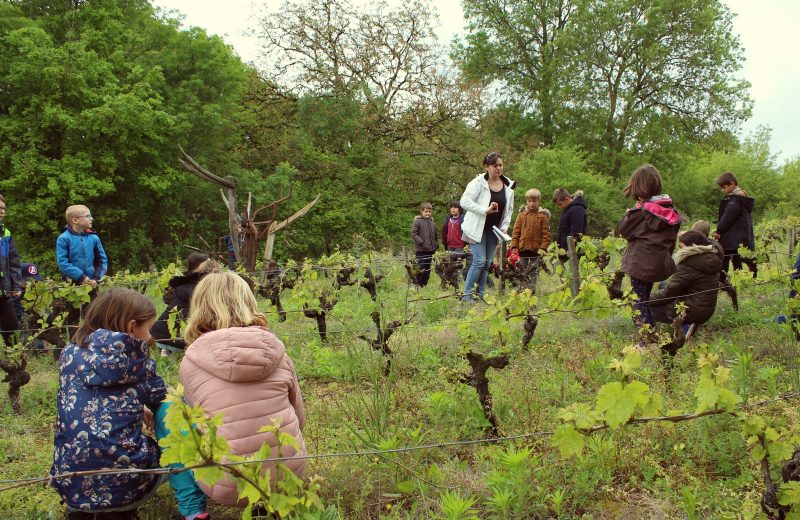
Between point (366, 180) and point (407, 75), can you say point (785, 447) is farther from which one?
point (407, 75)

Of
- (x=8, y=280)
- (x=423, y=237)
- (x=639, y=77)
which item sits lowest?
(x=8, y=280)

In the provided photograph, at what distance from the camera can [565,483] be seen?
105 inches

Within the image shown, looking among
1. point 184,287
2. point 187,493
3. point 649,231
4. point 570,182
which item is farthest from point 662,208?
point 570,182

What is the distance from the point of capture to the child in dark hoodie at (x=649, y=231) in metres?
4.27

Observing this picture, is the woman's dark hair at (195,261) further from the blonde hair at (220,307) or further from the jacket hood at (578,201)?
the jacket hood at (578,201)

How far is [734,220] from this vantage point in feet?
20.7

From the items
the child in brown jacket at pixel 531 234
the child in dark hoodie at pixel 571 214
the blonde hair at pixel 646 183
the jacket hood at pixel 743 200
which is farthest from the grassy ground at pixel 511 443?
the child in dark hoodie at pixel 571 214

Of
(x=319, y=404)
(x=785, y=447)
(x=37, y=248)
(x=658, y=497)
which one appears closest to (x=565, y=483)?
(x=658, y=497)

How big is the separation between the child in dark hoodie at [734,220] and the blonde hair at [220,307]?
5.60 metres

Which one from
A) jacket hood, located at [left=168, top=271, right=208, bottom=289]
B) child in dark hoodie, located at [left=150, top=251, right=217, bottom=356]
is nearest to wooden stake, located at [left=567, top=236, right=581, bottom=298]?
child in dark hoodie, located at [left=150, top=251, right=217, bottom=356]

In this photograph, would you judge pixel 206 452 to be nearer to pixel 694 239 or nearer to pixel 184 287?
pixel 184 287

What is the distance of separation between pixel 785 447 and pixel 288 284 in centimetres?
593

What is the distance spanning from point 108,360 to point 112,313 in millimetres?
295

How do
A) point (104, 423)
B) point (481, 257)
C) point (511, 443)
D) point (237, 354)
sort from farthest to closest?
point (481, 257)
point (511, 443)
point (104, 423)
point (237, 354)
